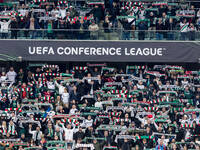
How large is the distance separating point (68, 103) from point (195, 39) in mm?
5681

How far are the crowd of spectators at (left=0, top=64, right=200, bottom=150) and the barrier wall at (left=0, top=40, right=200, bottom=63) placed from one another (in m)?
0.66

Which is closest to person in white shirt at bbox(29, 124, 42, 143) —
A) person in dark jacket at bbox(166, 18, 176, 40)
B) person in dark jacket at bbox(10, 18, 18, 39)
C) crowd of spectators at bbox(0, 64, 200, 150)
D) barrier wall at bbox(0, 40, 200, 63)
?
crowd of spectators at bbox(0, 64, 200, 150)

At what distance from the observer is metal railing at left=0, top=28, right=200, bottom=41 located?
30453mm

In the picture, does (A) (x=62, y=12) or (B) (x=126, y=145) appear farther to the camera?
(A) (x=62, y=12)

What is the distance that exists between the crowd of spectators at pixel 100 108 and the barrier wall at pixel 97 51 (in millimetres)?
664

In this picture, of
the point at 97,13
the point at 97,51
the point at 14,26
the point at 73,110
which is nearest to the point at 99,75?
the point at 97,51

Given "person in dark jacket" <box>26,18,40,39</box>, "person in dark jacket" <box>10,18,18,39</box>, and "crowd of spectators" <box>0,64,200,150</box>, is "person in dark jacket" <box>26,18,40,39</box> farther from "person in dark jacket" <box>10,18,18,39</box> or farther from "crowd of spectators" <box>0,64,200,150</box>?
"crowd of spectators" <box>0,64,200,150</box>

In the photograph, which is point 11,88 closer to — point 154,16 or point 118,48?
point 118,48

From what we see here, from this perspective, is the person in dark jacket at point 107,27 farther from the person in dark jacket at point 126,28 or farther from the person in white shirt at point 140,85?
the person in white shirt at point 140,85

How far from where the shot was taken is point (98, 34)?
100 ft

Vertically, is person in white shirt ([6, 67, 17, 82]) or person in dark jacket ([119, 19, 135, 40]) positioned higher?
person in dark jacket ([119, 19, 135, 40])

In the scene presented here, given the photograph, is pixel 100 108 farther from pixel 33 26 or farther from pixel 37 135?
pixel 33 26

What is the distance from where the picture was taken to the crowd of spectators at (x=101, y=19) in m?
30.7

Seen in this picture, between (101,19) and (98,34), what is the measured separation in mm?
1491
